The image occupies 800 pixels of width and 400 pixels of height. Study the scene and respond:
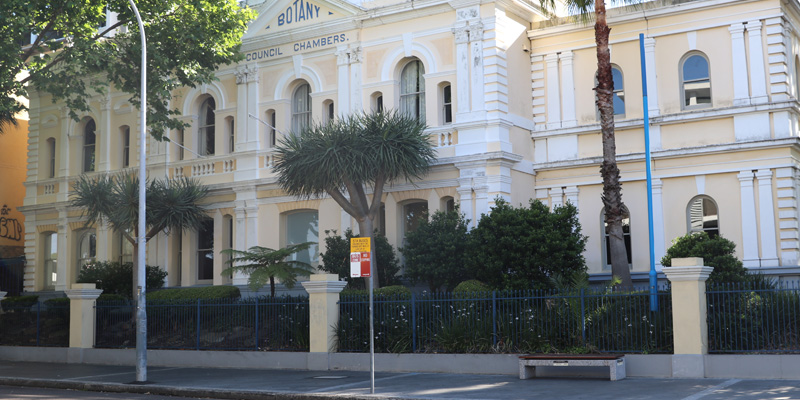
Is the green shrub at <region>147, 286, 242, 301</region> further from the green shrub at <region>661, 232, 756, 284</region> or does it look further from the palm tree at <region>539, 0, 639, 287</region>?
the green shrub at <region>661, 232, 756, 284</region>

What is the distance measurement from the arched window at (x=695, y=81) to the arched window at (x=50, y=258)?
78.9ft

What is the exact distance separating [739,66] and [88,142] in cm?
2390

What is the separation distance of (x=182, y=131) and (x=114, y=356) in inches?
400

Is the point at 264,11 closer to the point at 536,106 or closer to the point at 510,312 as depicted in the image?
the point at 536,106

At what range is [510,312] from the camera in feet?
62.4

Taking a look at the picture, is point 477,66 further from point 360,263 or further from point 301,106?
point 360,263

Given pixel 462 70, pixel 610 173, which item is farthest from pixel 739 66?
pixel 462 70

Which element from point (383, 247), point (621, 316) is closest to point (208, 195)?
point (383, 247)

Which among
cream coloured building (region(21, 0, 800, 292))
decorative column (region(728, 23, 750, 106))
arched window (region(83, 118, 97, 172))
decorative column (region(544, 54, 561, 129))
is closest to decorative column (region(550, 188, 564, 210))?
cream coloured building (region(21, 0, 800, 292))

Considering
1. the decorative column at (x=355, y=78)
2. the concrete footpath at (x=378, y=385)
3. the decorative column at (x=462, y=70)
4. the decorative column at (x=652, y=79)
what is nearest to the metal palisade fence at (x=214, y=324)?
the concrete footpath at (x=378, y=385)

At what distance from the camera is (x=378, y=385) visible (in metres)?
17.0

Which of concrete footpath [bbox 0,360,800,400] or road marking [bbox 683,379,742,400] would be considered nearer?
road marking [bbox 683,379,742,400]

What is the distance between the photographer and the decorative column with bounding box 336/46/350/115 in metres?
28.9

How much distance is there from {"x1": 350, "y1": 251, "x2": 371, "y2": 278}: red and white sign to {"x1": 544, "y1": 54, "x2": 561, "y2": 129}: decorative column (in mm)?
13426
